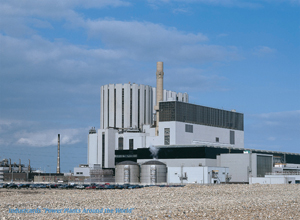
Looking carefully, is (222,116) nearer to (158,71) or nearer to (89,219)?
(158,71)

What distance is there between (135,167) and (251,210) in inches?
3556

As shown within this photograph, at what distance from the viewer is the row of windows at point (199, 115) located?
154m

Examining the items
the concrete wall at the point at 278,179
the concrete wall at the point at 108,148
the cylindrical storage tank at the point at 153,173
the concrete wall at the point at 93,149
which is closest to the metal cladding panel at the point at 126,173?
the cylindrical storage tank at the point at 153,173

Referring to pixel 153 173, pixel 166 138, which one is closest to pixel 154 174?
pixel 153 173

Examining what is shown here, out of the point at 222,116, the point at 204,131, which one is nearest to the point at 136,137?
the point at 204,131

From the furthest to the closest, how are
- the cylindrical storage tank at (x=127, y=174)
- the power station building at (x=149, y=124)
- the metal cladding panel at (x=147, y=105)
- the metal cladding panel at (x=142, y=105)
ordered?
the metal cladding panel at (x=147, y=105)
the metal cladding panel at (x=142, y=105)
the power station building at (x=149, y=124)
the cylindrical storage tank at (x=127, y=174)

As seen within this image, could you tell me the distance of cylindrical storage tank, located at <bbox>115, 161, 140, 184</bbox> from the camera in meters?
130

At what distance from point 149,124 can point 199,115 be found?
65.6 feet

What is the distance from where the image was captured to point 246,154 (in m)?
130

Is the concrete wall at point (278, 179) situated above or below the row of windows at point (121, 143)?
below

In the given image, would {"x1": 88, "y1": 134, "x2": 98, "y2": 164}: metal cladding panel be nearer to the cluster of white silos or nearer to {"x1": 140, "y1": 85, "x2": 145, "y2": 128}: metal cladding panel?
{"x1": 140, "y1": 85, "x2": 145, "y2": 128}: metal cladding panel

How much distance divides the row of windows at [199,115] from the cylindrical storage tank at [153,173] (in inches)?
1101

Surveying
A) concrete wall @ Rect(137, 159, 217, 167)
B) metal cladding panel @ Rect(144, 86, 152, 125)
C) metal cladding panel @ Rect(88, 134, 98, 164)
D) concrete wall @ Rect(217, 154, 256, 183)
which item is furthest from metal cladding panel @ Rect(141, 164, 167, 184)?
metal cladding panel @ Rect(144, 86, 152, 125)

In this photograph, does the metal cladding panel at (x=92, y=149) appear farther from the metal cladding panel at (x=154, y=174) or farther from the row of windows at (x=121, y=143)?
the metal cladding panel at (x=154, y=174)
